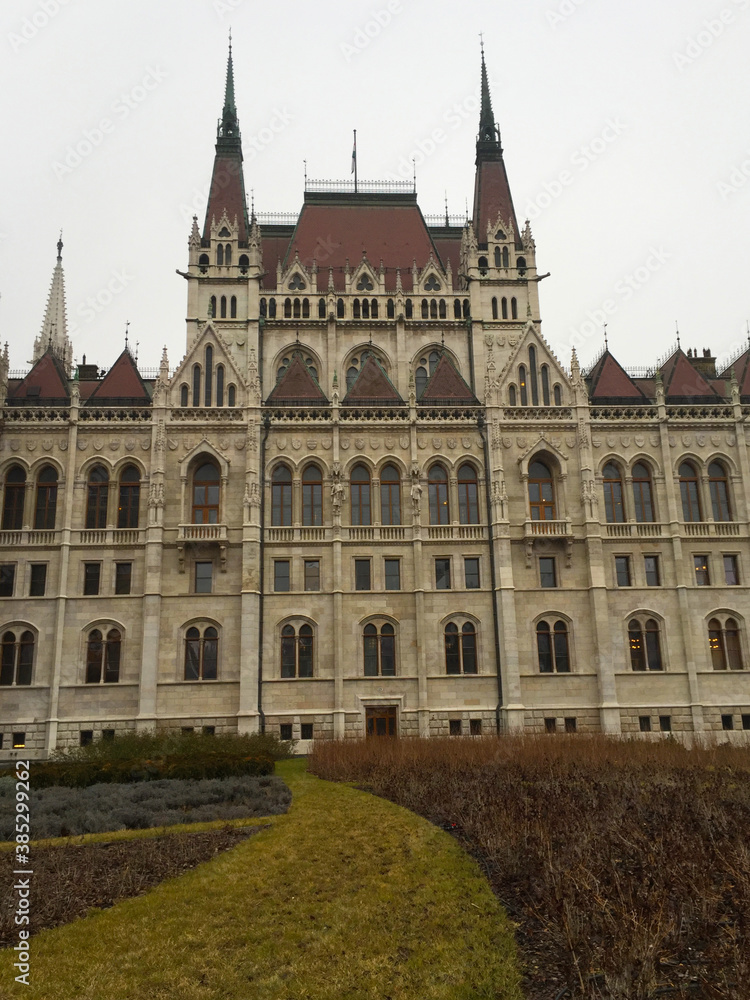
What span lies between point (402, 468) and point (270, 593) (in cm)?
926

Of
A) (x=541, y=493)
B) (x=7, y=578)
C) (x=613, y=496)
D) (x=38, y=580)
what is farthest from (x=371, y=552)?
(x=7, y=578)

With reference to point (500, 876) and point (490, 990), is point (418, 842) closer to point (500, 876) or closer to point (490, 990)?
point (500, 876)

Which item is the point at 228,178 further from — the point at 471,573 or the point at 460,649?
the point at 460,649

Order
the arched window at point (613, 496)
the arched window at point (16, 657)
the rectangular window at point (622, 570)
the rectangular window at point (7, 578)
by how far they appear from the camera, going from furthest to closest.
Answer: the arched window at point (613, 496) → the rectangular window at point (622, 570) → the rectangular window at point (7, 578) → the arched window at point (16, 657)

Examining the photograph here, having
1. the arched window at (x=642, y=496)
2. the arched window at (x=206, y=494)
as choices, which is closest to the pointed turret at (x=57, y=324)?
the arched window at (x=206, y=494)

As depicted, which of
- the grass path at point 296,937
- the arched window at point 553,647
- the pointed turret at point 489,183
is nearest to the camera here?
the grass path at point 296,937

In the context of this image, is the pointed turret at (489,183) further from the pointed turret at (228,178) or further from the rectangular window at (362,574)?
the rectangular window at (362,574)

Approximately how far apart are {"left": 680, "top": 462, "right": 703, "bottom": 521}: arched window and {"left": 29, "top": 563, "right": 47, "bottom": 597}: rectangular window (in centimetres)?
3229

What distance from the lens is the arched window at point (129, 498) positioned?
41775mm

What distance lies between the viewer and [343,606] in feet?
133

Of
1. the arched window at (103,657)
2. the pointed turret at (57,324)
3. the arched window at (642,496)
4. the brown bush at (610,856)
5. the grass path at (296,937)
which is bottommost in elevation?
the grass path at (296,937)

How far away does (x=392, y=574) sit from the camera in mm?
41625

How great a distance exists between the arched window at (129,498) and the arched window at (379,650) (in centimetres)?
1296

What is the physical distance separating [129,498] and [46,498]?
4.09 meters
